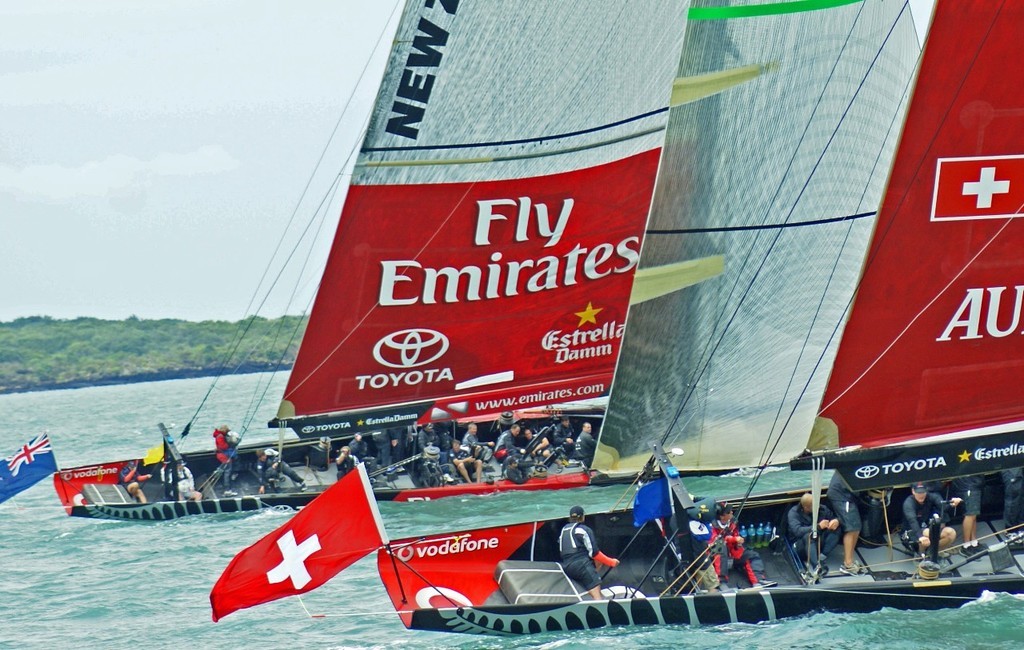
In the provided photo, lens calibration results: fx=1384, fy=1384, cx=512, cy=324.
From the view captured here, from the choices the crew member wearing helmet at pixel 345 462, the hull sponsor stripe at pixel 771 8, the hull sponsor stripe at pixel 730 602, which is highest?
the hull sponsor stripe at pixel 771 8

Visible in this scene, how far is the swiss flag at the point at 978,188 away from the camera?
13.8m

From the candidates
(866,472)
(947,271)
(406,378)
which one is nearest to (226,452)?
(406,378)

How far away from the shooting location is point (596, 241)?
23.5 metres

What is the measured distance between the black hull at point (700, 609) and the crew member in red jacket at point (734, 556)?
1.36 ft

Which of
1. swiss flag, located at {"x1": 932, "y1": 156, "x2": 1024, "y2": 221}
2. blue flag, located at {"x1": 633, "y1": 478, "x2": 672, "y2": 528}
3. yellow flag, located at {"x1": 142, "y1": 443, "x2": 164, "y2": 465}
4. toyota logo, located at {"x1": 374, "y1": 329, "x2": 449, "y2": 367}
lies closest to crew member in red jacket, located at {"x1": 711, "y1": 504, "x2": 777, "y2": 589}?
blue flag, located at {"x1": 633, "y1": 478, "x2": 672, "y2": 528}

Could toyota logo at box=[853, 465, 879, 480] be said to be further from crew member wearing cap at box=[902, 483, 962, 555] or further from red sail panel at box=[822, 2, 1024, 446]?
crew member wearing cap at box=[902, 483, 962, 555]

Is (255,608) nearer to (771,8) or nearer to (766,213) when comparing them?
(766,213)

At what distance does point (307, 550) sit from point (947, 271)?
7.07m

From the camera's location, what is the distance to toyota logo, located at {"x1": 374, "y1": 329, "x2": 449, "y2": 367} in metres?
23.5

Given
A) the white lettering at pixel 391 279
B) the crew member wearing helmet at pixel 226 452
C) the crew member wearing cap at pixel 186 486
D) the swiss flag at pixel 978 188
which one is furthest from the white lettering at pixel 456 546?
the crew member wearing helmet at pixel 226 452

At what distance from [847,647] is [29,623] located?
34.6ft

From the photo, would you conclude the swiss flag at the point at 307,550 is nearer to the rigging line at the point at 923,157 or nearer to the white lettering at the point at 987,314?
the rigging line at the point at 923,157

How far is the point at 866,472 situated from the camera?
14117 mm

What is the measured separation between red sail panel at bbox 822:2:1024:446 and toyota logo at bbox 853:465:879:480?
0.38m
